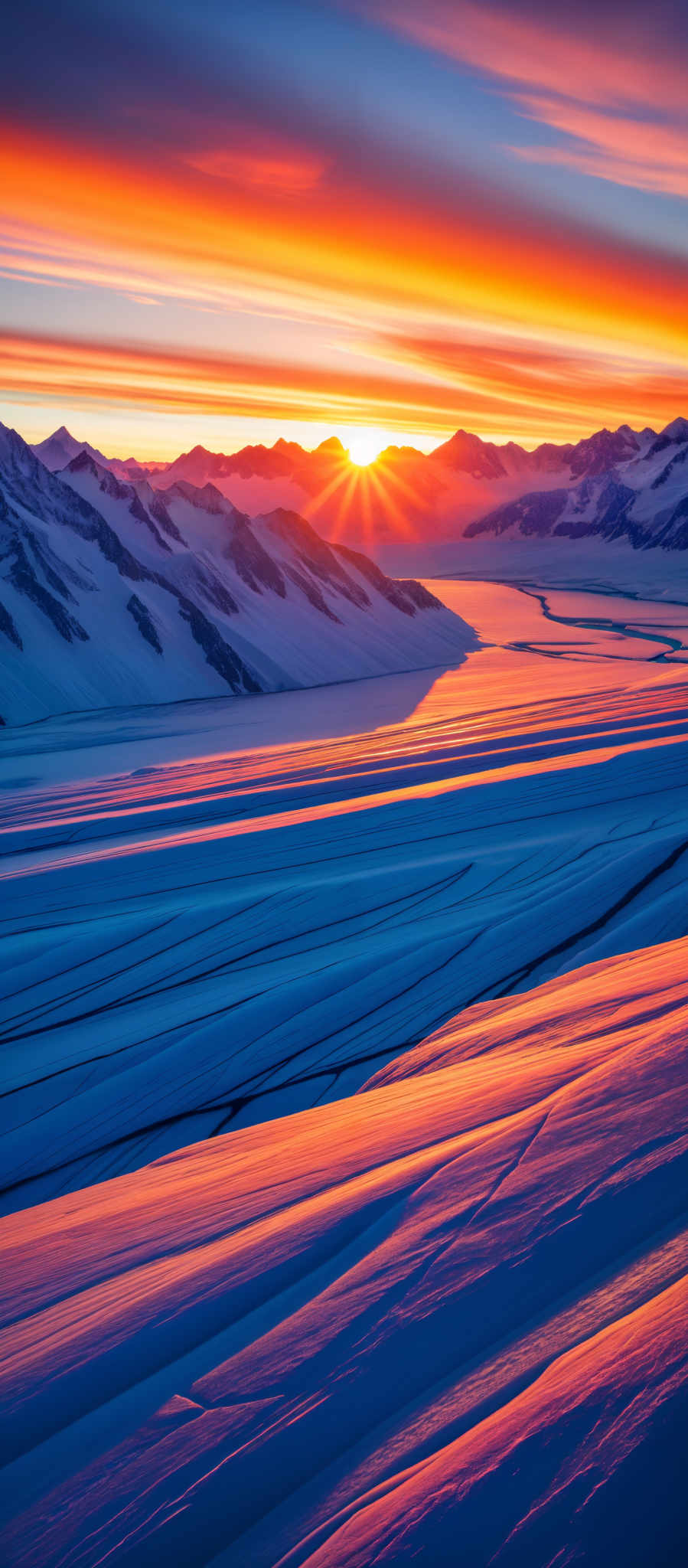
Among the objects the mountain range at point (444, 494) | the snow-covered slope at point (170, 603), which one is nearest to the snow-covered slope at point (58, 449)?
the snow-covered slope at point (170, 603)

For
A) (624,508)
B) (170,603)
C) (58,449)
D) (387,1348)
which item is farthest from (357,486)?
(387,1348)

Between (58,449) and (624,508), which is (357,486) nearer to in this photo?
(624,508)

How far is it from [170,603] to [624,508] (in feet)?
404

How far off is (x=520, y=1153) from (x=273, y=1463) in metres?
1.02

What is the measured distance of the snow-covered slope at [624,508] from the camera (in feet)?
404

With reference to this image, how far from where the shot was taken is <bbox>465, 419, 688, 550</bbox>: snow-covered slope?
123000 millimetres

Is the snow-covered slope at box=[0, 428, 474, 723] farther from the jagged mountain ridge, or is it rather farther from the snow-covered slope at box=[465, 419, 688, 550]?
the jagged mountain ridge

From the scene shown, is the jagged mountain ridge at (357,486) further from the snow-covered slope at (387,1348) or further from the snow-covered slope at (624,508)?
the snow-covered slope at (387,1348)

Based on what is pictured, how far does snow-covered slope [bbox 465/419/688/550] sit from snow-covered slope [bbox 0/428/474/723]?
9111 centimetres

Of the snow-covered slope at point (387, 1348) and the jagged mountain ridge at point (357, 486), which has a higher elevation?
the jagged mountain ridge at point (357, 486)

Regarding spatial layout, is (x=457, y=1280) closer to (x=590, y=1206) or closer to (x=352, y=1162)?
(x=590, y=1206)

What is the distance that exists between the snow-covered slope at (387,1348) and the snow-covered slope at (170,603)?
68.8 ft

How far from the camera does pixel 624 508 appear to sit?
450ft

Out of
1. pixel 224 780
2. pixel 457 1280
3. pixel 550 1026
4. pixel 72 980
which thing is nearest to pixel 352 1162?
pixel 457 1280
